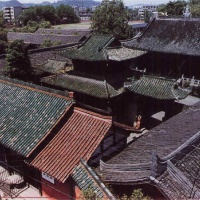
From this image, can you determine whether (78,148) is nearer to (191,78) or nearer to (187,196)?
(187,196)

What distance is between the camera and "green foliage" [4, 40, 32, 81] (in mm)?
33094

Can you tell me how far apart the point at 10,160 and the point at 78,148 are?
6.28 meters

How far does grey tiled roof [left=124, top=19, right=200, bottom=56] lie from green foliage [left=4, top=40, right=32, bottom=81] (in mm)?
13640

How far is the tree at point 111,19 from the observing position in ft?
193

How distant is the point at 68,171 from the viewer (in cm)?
1441

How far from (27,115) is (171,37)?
23665 millimetres

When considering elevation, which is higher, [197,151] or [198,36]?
[198,36]

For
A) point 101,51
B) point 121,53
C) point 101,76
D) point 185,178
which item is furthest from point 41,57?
point 185,178

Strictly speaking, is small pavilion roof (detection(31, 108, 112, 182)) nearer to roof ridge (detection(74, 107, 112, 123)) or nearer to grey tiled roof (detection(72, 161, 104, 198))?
roof ridge (detection(74, 107, 112, 123))

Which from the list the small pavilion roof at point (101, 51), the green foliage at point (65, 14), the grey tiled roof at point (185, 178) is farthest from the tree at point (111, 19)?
the green foliage at point (65, 14)

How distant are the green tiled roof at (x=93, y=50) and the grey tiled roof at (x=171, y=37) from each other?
6.81 metres

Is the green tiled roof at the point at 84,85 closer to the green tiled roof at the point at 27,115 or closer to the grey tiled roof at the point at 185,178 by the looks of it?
the green tiled roof at the point at 27,115

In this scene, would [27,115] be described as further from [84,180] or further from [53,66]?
[53,66]

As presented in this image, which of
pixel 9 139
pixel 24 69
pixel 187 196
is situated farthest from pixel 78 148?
pixel 24 69
